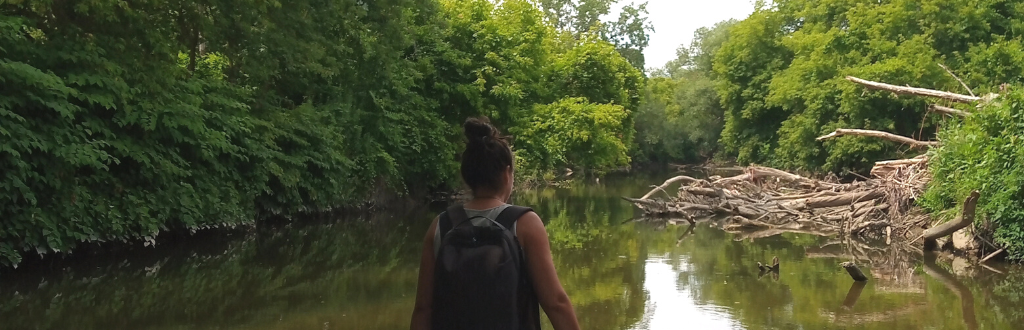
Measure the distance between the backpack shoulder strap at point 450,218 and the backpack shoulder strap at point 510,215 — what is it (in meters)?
0.14

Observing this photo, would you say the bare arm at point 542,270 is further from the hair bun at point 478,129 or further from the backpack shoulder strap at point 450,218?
the hair bun at point 478,129

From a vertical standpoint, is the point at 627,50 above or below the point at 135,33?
above

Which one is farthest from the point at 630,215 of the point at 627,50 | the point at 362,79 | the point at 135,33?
the point at 627,50

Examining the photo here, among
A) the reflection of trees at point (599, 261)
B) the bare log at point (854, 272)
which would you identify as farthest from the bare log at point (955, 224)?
the reflection of trees at point (599, 261)

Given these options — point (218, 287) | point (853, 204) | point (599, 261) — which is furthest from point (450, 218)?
point (853, 204)

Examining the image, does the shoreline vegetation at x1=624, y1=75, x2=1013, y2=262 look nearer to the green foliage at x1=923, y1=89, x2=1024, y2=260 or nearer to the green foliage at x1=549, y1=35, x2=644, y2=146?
the green foliage at x1=923, y1=89, x2=1024, y2=260

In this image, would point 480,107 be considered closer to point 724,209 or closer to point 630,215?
point 630,215

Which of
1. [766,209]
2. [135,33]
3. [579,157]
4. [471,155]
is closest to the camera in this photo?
[471,155]

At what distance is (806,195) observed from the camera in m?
21.3

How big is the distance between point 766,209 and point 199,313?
48.1 ft

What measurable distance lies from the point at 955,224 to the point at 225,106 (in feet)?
43.3

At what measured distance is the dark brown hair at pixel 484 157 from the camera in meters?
3.18

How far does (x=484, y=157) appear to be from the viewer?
319 centimetres

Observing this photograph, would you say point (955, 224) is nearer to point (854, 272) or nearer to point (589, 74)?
point (854, 272)
